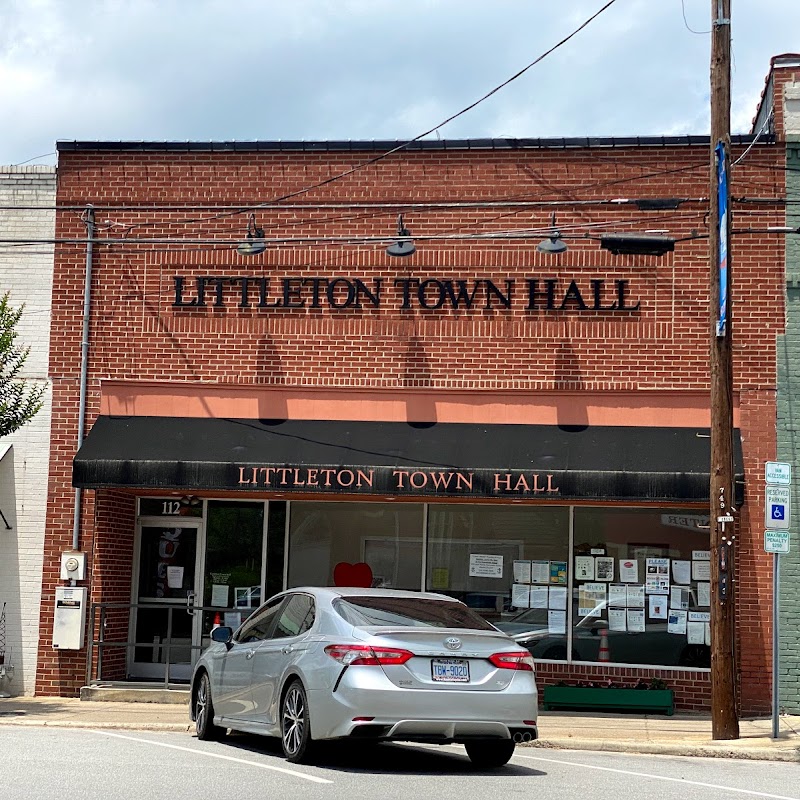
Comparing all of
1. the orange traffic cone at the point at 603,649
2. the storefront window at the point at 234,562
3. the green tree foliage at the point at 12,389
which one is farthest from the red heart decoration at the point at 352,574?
the green tree foliage at the point at 12,389

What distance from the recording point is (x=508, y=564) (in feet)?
56.0

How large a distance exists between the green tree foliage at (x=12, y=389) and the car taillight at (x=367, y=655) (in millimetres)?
7641

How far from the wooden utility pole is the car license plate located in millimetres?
4163

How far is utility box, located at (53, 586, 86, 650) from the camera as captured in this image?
1669 cm

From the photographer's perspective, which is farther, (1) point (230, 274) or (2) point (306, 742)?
(1) point (230, 274)

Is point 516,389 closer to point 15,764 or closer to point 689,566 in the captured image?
point 689,566

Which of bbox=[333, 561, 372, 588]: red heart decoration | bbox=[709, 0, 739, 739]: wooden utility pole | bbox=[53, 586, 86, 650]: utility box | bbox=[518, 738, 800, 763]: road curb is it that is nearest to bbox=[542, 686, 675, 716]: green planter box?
bbox=[709, 0, 739, 739]: wooden utility pole

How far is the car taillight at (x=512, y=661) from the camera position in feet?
33.0

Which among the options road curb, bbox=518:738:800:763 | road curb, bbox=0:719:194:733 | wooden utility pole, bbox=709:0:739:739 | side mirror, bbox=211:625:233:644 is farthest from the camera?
road curb, bbox=0:719:194:733

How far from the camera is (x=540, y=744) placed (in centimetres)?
1307

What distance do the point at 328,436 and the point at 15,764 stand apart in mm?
7244

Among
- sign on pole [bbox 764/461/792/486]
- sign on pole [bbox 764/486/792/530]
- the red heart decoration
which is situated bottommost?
the red heart decoration

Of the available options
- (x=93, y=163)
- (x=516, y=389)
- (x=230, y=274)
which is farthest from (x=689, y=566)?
(x=93, y=163)

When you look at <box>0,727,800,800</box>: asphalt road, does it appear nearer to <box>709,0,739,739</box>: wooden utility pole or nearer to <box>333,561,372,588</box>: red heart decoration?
<box>709,0,739,739</box>: wooden utility pole
